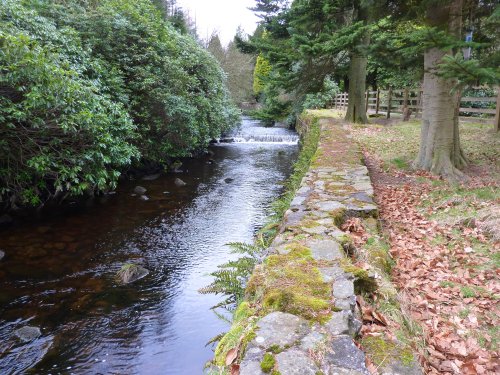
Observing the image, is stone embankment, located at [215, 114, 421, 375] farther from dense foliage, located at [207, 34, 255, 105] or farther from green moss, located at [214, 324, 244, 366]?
dense foliage, located at [207, 34, 255, 105]

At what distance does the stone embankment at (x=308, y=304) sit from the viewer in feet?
6.87

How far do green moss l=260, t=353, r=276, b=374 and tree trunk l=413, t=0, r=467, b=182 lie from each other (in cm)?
621

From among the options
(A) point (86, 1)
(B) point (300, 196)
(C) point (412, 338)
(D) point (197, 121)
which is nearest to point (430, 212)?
(B) point (300, 196)

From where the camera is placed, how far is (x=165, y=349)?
14.5ft

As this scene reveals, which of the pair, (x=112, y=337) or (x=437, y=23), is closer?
(x=112, y=337)

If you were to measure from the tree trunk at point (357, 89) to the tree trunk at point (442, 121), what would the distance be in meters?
9.73

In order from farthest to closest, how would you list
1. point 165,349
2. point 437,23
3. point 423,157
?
1. point 423,157
2. point 437,23
3. point 165,349

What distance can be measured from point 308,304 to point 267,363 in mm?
635

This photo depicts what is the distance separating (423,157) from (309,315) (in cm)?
652

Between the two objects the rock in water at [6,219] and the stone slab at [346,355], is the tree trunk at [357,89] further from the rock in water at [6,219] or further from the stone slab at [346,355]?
the stone slab at [346,355]

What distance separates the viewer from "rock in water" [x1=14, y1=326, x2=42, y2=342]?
14.6ft

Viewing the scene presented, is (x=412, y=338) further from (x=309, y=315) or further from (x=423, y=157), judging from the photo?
(x=423, y=157)

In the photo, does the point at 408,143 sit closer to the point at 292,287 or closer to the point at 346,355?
the point at 292,287

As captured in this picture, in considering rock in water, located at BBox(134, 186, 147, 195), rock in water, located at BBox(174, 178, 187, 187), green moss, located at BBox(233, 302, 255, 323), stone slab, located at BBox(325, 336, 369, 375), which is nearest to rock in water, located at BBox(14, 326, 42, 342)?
green moss, located at BBox(233, 302, 255, 323)
